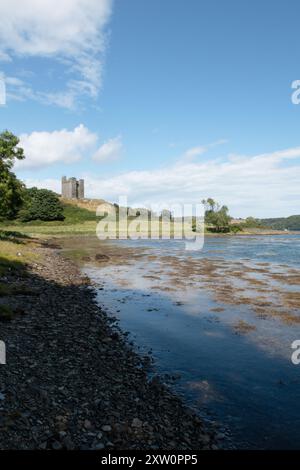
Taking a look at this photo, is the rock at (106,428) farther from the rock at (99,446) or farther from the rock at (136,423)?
the rock at (136,423)

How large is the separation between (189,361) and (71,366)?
4.95 meters

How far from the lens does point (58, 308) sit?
19.6 m

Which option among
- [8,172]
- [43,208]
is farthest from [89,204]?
[8,172]

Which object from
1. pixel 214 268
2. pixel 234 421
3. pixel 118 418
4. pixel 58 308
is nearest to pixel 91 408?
pixel 118 418

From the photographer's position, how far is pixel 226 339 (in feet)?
56.2

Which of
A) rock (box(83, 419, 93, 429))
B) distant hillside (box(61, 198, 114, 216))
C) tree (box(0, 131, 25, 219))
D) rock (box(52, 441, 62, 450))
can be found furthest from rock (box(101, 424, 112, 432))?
distant hillside (box(61, 198, 114, 216))

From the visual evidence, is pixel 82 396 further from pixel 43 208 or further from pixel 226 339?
pixel 43 208

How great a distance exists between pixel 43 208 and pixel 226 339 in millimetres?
124237

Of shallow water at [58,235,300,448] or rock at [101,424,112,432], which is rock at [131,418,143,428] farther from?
shallow water at [58,235,300,448]

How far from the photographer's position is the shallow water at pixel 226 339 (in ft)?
34.6

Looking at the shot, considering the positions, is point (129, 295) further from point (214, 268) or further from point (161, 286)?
point (214, 268)

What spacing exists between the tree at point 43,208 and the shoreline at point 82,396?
393 feet

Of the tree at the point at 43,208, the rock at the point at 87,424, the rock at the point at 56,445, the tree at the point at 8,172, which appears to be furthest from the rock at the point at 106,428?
the tree at the point at 43,208

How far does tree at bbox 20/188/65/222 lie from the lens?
428 ft
